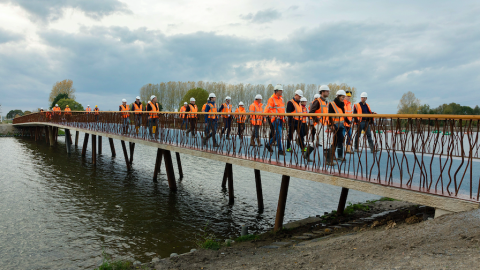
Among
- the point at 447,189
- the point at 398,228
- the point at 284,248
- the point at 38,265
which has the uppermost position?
the point at 447,189

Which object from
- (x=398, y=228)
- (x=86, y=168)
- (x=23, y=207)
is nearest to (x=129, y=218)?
(x=23, y=207)

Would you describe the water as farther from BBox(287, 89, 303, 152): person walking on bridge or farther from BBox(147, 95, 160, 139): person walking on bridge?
BBox(287, 89, 303, 152): person walking on bridge

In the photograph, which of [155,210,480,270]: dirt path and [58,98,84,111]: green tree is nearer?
[155,210,480,270]: dirt path

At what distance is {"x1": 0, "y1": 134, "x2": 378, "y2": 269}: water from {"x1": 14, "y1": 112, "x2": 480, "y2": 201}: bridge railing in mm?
2662

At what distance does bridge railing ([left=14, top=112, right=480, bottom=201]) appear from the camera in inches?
240

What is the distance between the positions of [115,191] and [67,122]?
52.3 feet

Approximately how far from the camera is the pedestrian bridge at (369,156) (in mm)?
5770

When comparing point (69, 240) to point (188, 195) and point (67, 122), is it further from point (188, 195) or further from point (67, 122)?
point (67, 122)

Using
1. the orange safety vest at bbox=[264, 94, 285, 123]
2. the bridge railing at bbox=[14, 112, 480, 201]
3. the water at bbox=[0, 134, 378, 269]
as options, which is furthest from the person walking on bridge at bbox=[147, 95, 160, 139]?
the orange safety vest at bbox=[264, 94, 285, 123]

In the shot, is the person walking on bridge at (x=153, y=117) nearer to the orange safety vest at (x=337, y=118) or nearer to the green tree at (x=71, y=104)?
the orange safety vest at (x=337, y=118)

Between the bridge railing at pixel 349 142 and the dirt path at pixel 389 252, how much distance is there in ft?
2.40

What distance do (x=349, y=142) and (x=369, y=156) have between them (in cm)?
244

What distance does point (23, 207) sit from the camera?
13219 millimetres

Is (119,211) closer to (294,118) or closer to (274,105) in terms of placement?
(274,105)
